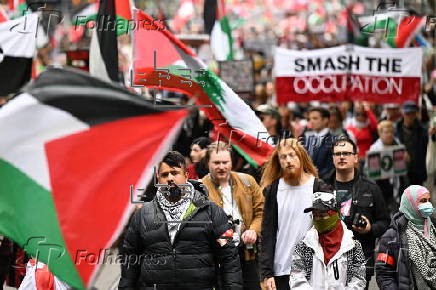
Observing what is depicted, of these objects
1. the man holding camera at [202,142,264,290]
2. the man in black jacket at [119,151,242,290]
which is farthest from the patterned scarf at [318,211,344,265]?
the man holding camera at [202,142,264,290]

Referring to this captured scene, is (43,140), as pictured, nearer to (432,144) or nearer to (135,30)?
(135,30)

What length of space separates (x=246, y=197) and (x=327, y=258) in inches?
65.6

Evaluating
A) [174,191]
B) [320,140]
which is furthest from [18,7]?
[174,191]

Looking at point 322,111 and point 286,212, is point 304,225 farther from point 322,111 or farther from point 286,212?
point 322,111

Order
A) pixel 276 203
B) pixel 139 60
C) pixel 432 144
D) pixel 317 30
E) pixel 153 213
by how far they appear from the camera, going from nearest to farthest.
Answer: pixel 153 213
pixel 276 203
pixel 139 60
pixel 432 144
pixel 317 30

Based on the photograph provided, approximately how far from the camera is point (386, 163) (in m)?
14.2

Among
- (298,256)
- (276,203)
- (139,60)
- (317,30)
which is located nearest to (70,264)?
(298,256)

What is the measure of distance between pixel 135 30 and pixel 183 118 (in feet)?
19.1

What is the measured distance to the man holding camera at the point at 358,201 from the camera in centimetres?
934

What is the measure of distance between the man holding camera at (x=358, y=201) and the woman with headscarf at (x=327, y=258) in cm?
149

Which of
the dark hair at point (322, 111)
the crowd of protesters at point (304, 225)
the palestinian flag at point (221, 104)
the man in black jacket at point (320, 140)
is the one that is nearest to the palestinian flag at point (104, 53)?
the palestinian flag at point (221, 104)

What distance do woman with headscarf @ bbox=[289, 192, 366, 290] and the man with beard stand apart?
95cm

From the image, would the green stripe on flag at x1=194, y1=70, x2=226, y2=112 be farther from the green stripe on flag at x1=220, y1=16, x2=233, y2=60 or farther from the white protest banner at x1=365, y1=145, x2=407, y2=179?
the green stripe on flag at x1=220, y1=16, x2=233, y2=60

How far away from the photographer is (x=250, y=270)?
920 centimetres
